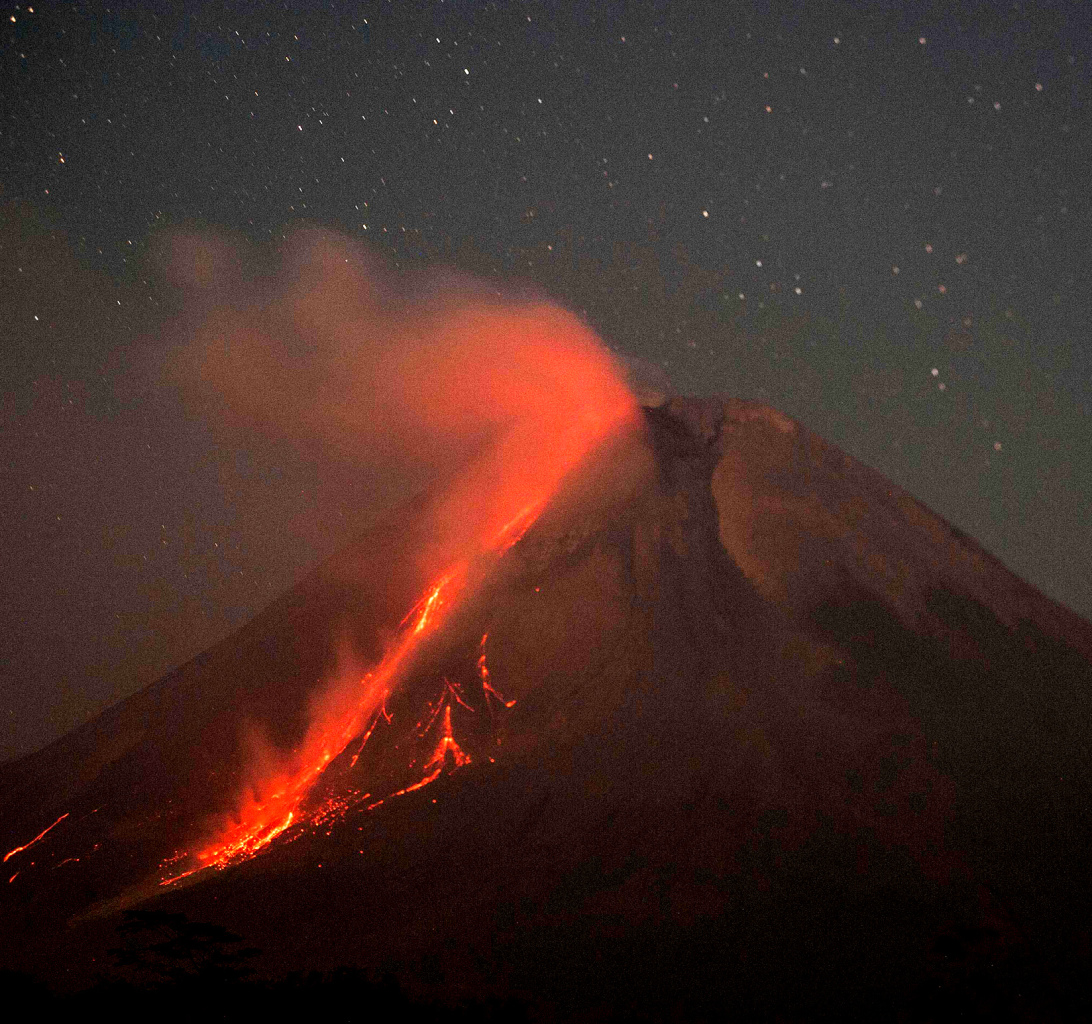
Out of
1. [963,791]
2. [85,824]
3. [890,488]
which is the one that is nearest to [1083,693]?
[963,791]

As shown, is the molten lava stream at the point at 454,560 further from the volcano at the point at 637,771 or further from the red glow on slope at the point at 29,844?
the red glow on slope at the point at 29,844

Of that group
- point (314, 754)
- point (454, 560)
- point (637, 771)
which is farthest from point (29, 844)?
point (637, 771)

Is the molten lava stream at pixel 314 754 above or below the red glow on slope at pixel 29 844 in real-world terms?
below

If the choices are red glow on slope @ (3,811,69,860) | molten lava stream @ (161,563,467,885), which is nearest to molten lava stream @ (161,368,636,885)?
molten lava stream @ (161,563,467,885)

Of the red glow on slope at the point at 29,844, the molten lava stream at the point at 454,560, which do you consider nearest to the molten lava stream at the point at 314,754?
the molten lava stream at the point at 454,560

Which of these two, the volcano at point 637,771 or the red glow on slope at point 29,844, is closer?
the volcano at point 637,771

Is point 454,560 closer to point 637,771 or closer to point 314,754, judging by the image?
point 314,754

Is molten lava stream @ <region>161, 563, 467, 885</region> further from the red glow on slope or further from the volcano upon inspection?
the red glow on slope

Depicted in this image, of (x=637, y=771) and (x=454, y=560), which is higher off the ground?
(x=454, y=560)
